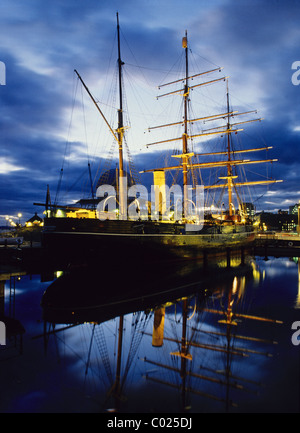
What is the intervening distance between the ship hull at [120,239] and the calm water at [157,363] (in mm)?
5324

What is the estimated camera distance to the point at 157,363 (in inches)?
294

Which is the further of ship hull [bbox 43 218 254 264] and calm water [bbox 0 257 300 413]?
ship hull [bbox 43 218 254 264]

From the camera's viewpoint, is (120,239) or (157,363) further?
(120,239)

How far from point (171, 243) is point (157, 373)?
1651cm

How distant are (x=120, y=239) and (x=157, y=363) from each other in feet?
40.5

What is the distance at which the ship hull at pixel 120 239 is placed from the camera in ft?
59.5

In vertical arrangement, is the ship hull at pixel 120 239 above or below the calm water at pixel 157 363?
above

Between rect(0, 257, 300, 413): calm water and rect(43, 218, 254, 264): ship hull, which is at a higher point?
rect(43, 218, 254, 264): ship hull

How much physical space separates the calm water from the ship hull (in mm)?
5324

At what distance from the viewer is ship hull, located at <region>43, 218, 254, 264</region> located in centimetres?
1812

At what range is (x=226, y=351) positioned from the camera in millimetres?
8172

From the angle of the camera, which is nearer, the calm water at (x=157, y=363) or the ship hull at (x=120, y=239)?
the calm water at (x=157, y=363)
